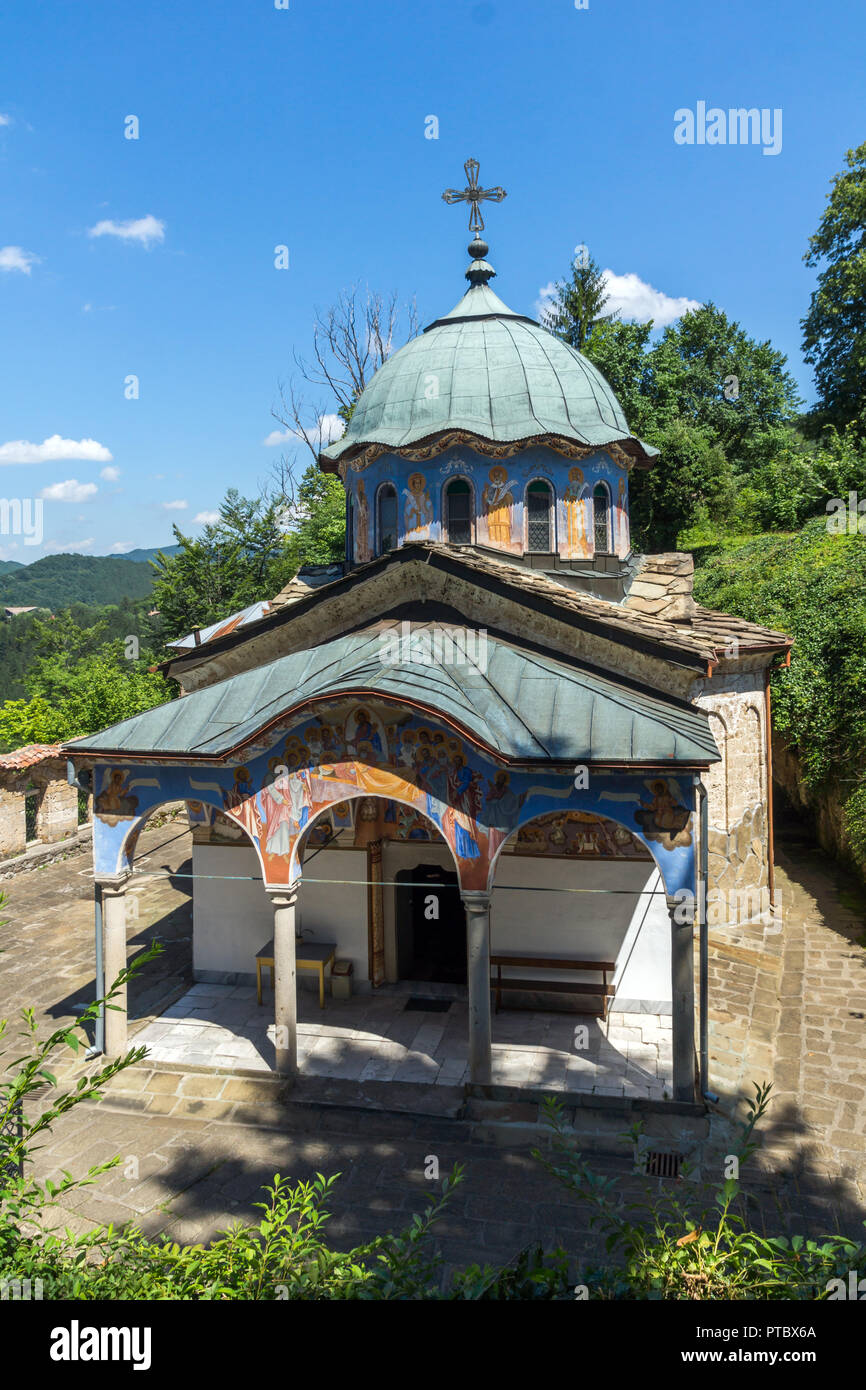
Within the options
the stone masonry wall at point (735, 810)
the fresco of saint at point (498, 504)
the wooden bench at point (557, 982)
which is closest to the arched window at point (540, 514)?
the fresco of saint at point (498, 504)

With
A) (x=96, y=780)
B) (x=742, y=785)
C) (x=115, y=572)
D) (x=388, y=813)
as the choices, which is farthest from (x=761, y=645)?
(x=115, y=572)

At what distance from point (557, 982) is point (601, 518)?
23.4 ft

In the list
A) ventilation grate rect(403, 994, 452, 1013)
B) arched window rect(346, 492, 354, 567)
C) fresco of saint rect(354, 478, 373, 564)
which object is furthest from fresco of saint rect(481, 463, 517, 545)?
ventilation grate rect(403, 994, 452, 1013)

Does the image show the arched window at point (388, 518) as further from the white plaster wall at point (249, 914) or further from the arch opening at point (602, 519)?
the white plaster wall at point (249, 914)

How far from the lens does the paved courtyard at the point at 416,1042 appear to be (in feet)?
29.3

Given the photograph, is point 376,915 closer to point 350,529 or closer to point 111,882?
point 111,882

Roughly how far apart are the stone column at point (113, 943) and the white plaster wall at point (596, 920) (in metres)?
4.39

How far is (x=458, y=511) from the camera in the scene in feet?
42.2

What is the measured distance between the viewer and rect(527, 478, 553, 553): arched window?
12.8 m

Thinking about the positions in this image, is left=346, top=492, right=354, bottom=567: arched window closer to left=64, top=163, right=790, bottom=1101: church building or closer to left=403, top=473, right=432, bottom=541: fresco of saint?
left=64, top=163, right=790, bottom=1101: church building

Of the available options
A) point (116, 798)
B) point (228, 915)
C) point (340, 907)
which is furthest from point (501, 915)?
point (116, 798)

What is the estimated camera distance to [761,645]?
1344 cm

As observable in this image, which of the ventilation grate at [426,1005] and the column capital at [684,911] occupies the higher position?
the column capital at [684,911]
